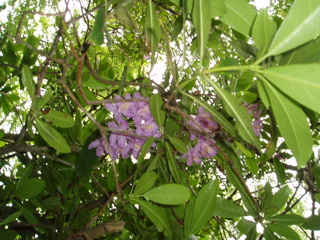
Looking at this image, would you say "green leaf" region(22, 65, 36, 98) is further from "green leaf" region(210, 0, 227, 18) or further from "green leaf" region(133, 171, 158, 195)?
"green leaf" region(210, 0, 227, 18)

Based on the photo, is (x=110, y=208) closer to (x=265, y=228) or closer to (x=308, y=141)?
(x=265, y=228)

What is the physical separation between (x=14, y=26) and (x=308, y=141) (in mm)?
2473

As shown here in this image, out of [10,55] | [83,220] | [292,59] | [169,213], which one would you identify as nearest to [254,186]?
[169,213]

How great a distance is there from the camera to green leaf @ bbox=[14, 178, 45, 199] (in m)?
1.21

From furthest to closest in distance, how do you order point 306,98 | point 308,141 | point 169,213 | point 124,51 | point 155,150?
point 124,51
point 169,213
point 155,150
point 308,141
point 306,98

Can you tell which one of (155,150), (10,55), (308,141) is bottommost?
(308,141)

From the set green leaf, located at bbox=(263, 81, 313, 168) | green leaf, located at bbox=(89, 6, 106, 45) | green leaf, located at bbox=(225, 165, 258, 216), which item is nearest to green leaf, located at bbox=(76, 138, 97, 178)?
green leaf, located at bbox=(225, 165, 258, 216)

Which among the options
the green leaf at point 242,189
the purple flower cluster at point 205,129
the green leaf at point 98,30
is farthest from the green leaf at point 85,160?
the green leaf at point 98,30

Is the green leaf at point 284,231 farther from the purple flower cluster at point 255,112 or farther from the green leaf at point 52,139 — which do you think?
the green leaf at point 52,139

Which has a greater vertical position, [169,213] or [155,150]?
[155,150]

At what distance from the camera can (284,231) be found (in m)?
1.08

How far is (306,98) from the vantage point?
1.47 ft

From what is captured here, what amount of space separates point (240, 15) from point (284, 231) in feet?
2.72

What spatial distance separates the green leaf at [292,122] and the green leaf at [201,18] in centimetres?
15
